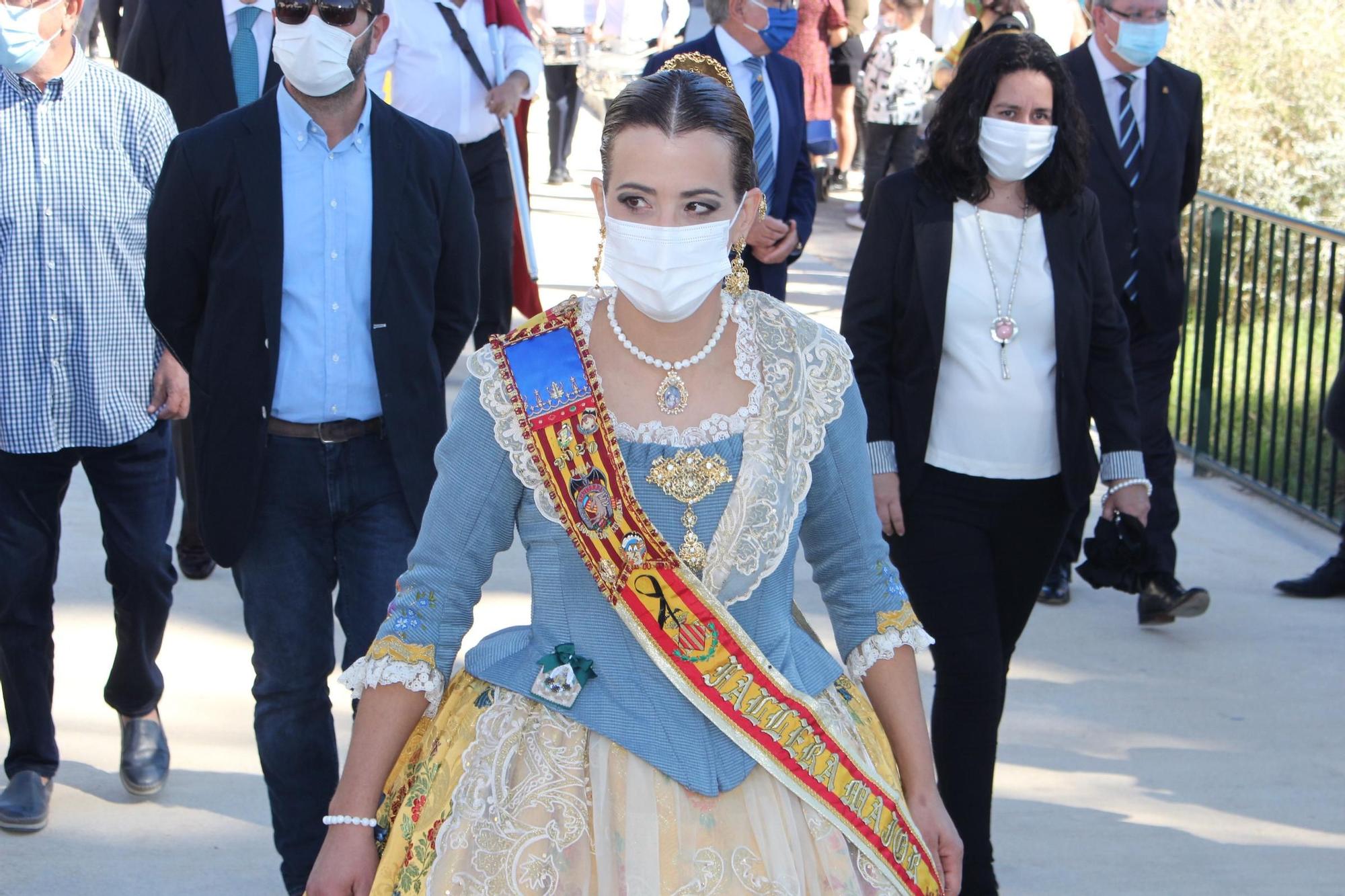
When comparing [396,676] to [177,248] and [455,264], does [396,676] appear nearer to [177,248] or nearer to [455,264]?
[177,248]

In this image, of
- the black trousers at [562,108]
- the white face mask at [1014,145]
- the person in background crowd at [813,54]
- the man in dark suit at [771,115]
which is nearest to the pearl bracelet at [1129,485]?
the white face mask at [1014,145]

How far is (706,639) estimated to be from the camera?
2.71 metres

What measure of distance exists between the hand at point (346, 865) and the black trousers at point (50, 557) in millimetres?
2426

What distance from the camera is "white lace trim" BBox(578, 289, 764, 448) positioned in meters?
2.77

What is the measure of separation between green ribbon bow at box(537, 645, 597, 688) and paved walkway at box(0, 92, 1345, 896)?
218 cm

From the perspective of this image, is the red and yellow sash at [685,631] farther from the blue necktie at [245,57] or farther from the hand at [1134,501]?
the blue necktie at [245,57]

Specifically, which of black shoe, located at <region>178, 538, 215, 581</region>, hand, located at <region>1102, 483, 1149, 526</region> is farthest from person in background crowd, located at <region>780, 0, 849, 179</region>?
hand, located at <region>1102, 483, 1149, 526</region>

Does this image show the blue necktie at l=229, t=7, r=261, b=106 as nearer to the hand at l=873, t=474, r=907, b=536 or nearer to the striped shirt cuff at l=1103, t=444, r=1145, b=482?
the hand at l=873, t=474, r=907, b=536

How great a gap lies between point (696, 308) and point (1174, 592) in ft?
13.9

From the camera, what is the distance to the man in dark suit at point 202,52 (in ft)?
20.4

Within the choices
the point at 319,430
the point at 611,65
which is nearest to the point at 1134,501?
the point at 319,430

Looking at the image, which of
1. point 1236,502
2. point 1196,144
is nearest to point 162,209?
point 1196,144

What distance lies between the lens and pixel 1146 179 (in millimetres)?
6289

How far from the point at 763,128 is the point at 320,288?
2.98 metres
